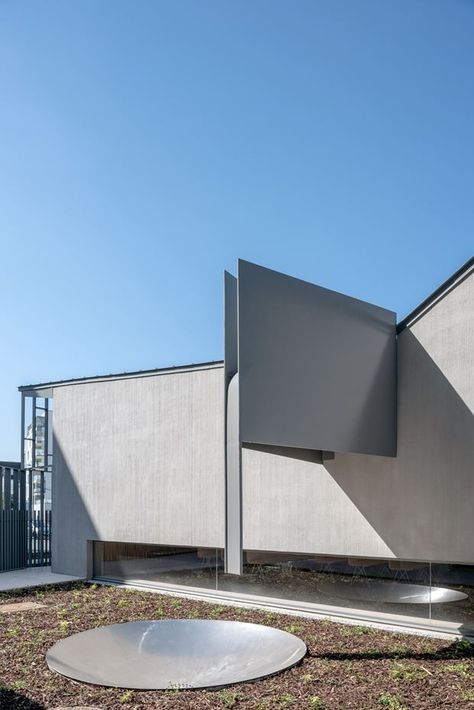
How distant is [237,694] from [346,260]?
8611mm

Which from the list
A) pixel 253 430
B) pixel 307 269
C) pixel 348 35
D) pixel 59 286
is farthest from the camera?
pixel 59 286

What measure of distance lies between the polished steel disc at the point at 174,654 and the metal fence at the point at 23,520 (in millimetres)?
8608

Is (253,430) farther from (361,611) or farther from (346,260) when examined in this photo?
(346,260)

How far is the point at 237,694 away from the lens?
683 cm

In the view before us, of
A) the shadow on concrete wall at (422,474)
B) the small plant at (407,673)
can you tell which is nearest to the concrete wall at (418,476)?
the shadow on concrete wall at (422,474)

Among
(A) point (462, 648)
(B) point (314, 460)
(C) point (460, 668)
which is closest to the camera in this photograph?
Result: (C) point (460, 668)

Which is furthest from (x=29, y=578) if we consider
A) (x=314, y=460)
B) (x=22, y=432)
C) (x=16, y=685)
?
(x=16, y=685)

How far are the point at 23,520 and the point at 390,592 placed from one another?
10.3 meters

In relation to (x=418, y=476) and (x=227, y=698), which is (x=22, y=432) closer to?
(x=418, y=476)

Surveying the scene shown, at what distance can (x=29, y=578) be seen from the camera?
14.9 metres

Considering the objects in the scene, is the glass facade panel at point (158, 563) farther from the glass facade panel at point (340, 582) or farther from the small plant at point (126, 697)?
the small plant at point (126, 697)

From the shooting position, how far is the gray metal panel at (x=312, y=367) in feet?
26.5

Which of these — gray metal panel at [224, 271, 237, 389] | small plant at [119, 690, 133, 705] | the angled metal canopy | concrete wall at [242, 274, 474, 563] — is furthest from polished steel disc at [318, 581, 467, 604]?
small plant at [119, 690, 133, 705]

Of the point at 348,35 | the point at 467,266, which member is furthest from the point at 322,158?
the point at 467,266
